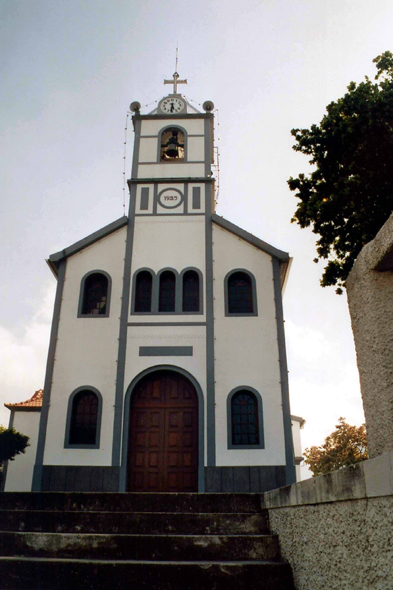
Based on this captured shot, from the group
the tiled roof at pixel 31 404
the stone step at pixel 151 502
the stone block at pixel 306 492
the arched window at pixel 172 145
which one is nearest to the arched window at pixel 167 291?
the arched window at pixel 172 145

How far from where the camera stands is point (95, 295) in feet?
43.4

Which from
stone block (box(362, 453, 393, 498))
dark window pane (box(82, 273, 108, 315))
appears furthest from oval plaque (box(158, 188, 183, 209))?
stone block (box(362, 453, 393, 498))

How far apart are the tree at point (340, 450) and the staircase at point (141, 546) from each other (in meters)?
24.2

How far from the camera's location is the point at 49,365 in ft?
39.8

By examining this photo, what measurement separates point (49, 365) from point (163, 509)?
650 centimetres

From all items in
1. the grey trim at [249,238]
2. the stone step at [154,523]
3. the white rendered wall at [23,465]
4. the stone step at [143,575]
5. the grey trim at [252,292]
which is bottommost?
the stone step at [143,575]

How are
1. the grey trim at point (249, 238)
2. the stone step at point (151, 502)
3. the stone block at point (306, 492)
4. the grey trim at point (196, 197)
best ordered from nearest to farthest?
the stone block at point (306, 492) < the stone step at point (151, 502) < the grey trim at point (249, 238) < the grey trim at point (196, 197)

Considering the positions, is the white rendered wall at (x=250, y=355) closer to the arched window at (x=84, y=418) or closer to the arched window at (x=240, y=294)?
the arched window at (x=240, y=294)

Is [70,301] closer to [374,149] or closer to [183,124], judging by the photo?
[183,124]

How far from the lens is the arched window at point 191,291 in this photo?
1298 cm

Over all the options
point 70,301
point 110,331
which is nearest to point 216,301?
point 110,331

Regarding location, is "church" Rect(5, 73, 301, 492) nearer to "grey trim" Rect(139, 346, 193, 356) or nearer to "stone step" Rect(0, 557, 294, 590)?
"grey trim" Rect(139, 346, 193, 356)

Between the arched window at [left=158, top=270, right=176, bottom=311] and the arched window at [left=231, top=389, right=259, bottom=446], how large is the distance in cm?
307

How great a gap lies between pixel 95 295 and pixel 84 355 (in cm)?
184
